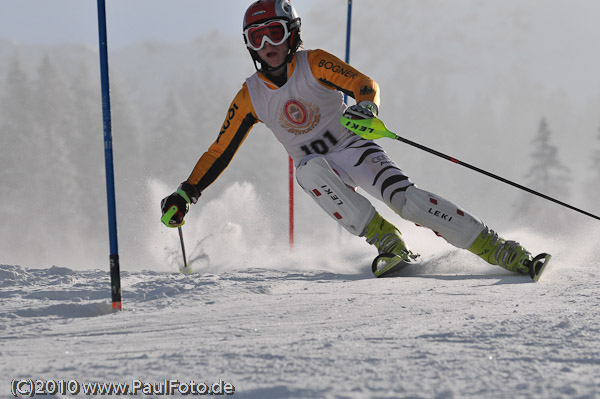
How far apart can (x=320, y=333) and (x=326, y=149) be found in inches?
89.7

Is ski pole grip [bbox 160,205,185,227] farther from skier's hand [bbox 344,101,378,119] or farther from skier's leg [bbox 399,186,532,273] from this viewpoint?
skier's leg [bbox 399,186,532,273]

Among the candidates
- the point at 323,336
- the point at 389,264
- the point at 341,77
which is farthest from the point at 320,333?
the point at 341,77

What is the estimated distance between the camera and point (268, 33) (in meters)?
3.78

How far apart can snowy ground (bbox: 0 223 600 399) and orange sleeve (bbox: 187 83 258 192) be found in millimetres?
1071

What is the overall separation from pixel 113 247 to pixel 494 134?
54.8 metres

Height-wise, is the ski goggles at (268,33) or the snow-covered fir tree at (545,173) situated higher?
the snow-covered fir tree at (545,173)

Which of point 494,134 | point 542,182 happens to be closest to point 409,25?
point 494,134

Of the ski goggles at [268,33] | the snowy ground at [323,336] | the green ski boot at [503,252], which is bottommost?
the snowy ground at [323,336]

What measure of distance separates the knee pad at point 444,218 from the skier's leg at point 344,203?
0.31 meters

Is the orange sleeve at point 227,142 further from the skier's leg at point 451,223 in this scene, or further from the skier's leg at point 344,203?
the skier's leg at point 451,223

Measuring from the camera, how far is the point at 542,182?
85.0 feet

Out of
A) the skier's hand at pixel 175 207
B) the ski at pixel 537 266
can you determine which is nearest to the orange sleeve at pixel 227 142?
the skier's hand at pixel 175 207

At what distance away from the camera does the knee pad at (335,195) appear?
143 inches

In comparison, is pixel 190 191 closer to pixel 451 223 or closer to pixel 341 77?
pixel 341 77
